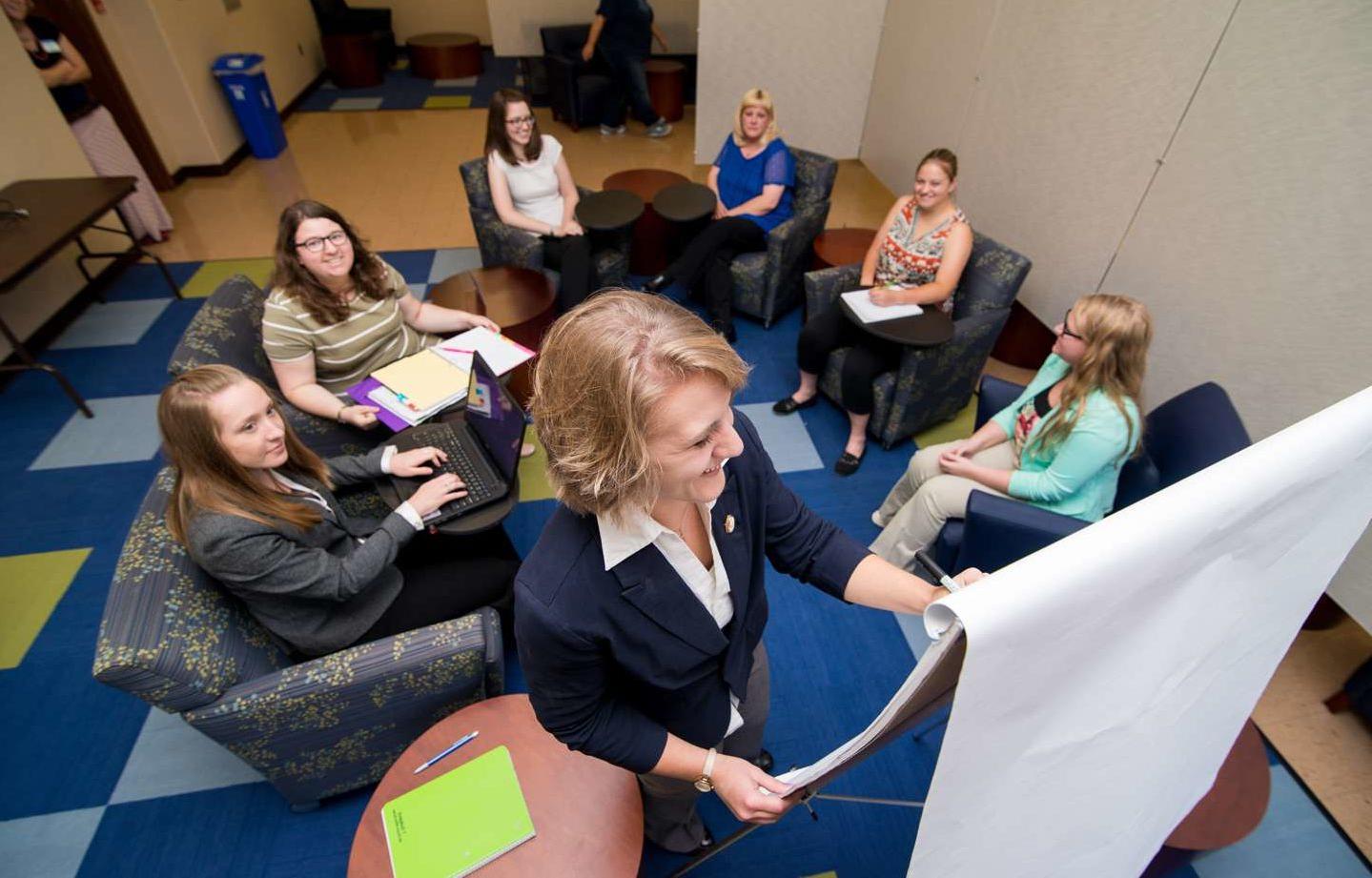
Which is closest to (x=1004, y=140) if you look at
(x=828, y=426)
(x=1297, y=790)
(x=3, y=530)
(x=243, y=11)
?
(x=828, y=426)

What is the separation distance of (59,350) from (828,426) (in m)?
4.49

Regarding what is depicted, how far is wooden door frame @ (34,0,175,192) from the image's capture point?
4.44 m

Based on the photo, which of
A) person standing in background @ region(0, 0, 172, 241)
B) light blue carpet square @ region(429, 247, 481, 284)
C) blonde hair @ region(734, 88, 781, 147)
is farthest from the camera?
light blue carpet square @ region(429, 247, 481, 284)

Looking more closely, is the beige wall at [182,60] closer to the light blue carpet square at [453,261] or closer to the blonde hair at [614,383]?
the light blue carpet square at [453,261]

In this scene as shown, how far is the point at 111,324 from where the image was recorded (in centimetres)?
388

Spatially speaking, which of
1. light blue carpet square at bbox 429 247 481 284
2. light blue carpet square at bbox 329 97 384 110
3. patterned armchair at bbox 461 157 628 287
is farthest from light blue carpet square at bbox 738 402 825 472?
light blue carpet square at bbox 329 97 384 110

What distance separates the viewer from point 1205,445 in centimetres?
187

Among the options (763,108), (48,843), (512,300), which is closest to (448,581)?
(48,843)

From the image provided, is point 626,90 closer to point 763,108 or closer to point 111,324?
point 763,108

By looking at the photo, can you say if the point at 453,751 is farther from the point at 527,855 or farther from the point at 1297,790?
the point at 1297,790

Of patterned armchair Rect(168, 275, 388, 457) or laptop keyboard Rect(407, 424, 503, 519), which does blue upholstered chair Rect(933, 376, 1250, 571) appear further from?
patterned armchair Rect(168, 275, 388, 457)

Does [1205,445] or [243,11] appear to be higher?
[243,11]

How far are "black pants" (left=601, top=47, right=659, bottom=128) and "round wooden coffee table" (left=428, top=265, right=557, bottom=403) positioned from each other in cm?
403

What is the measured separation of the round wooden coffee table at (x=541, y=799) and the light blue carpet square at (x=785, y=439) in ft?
5.85
